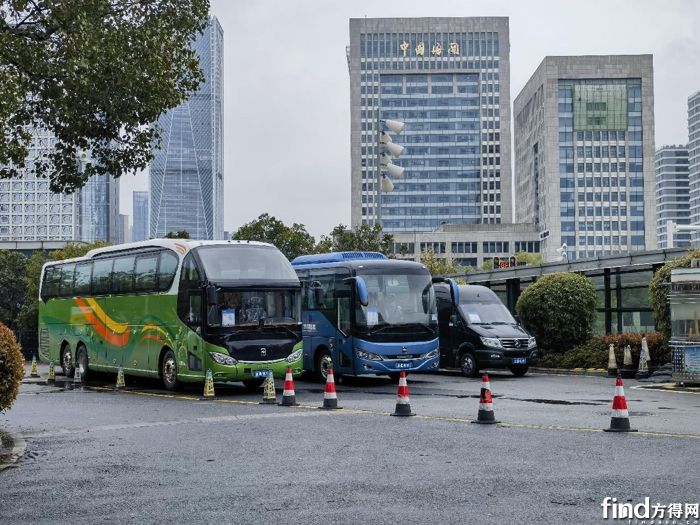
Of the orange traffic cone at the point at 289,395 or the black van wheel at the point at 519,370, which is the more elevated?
the orange traffic cone at the point at 289,395

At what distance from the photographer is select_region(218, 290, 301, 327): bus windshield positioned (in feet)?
68.7

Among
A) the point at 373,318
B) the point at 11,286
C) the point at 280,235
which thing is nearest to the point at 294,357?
the point at 373,318

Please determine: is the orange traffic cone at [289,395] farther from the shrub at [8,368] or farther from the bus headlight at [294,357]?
the shrub at [8,368]

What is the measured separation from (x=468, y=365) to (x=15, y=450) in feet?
55.7

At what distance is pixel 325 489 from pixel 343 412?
7.14 metres

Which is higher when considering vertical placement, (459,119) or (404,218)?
(459,119)

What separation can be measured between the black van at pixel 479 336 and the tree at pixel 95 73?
1161cm

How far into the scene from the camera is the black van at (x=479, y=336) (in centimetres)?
2602

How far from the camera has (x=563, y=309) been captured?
2927cm

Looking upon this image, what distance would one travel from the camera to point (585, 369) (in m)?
27.6

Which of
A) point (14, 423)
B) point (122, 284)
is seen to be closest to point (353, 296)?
point (122, 284)

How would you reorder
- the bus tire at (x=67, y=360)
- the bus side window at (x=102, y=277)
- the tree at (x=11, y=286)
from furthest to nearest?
the tree at (x=11, y=286) → the bus tire at (x=67, y=360) → the bus side window at (x=102, y=277)

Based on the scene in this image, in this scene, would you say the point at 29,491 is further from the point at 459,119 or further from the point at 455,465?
the point at 459,119

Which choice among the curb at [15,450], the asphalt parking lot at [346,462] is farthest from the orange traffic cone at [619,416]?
the curb at [15,450]
